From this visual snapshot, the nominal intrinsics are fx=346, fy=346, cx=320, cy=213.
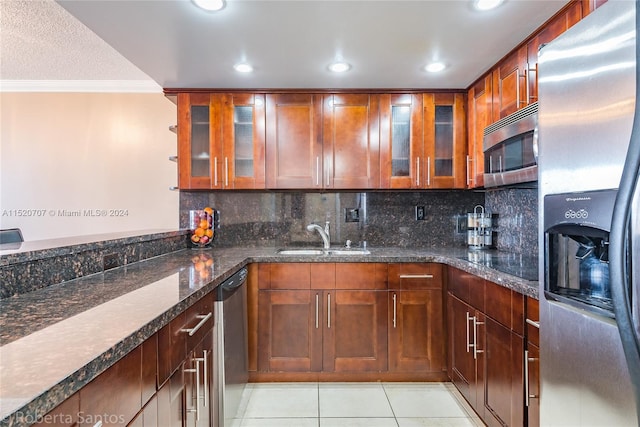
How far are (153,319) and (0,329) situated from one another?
1.15 feet

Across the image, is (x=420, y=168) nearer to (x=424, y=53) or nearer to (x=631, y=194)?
(x=424, y=53)

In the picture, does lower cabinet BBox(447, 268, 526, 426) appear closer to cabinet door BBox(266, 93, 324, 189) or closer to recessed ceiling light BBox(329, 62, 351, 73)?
cabinet door BBox(266, 93, 324, 189)

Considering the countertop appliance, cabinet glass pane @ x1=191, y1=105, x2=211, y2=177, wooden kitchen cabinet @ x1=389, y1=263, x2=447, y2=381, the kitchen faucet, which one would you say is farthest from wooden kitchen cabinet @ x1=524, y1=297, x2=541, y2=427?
cabinet glass pane @ x1=191, y1=105, x2=211, y2=177

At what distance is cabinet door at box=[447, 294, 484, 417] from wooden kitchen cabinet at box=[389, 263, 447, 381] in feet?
0.31

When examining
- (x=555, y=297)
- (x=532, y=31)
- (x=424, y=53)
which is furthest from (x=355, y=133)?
(x=555, y=297)

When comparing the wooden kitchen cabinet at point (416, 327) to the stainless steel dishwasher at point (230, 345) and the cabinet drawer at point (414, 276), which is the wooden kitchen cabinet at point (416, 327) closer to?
the cabinet drawer at point (414, 276)

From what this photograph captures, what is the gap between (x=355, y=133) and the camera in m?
2.76

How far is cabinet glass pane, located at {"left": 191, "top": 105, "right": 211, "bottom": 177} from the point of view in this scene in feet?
9.15

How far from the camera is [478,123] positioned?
255 centimetres

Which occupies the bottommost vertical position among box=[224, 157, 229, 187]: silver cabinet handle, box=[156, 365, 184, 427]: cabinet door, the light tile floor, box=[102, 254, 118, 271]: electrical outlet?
the light tile floor

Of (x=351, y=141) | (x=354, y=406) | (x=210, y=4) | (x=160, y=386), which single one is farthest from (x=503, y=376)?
(x=210, y=4)

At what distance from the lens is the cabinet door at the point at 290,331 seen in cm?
242

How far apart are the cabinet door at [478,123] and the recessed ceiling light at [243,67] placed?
5.40 ft

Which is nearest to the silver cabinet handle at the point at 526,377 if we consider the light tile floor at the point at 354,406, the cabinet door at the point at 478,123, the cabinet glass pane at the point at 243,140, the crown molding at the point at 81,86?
the light tile floor at the point at 354,406
